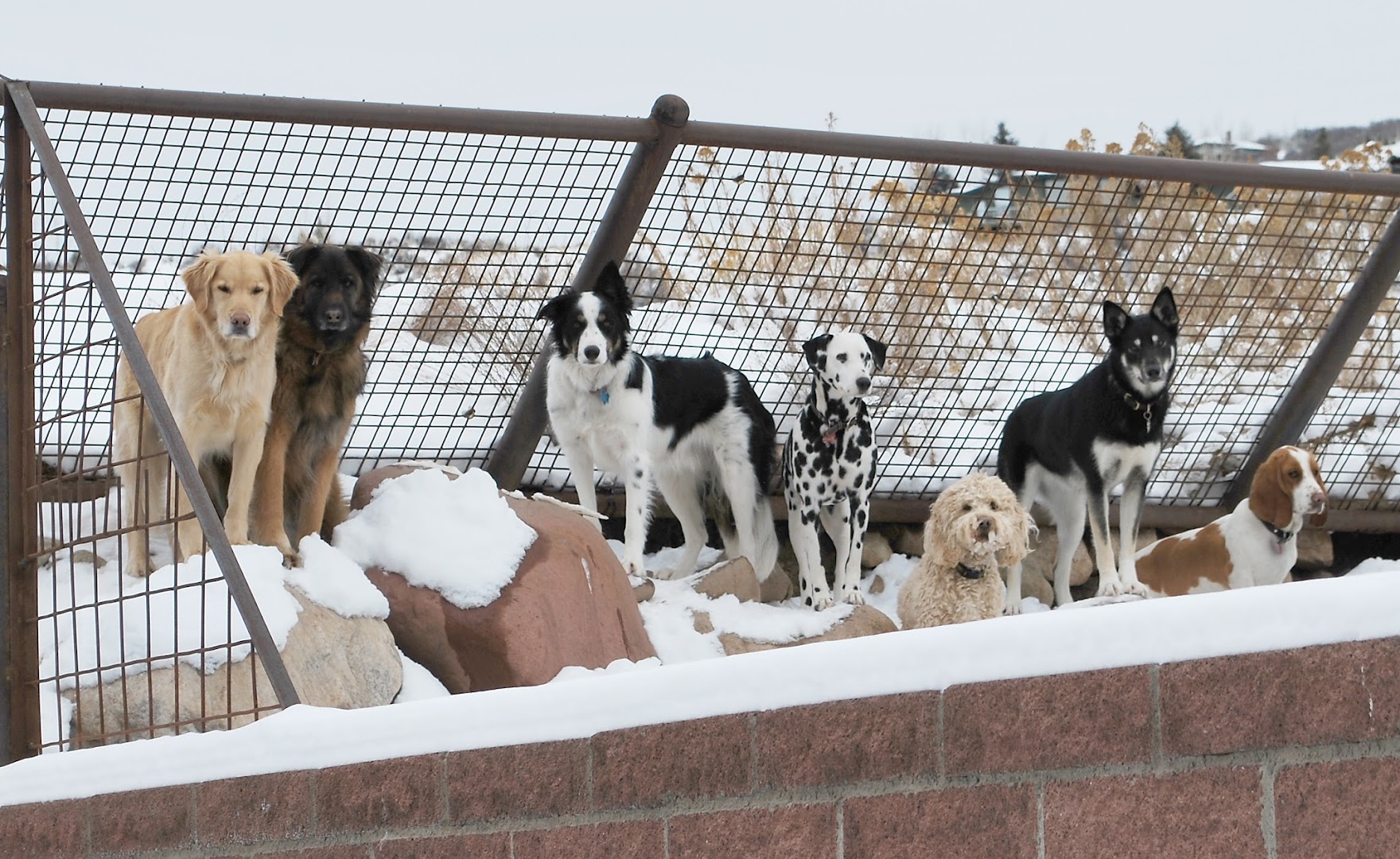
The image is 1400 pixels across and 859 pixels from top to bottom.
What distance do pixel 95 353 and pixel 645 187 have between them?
2254 mm

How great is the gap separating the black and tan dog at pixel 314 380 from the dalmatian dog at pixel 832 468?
2.16 metres

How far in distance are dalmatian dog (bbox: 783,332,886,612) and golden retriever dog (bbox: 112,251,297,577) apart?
8.42 feet

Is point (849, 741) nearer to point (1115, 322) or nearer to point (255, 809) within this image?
point (255, 809)

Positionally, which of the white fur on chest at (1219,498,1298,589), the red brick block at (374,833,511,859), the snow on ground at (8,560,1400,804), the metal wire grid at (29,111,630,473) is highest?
the metal wire grid at (29,111,630,473)

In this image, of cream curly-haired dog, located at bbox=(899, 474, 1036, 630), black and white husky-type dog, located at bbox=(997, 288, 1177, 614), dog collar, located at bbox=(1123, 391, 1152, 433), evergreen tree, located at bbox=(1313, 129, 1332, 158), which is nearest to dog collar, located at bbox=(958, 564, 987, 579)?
cream curly-haired dog, located at bbox=(899, 474, 1036, 630)

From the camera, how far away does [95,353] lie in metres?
6.40

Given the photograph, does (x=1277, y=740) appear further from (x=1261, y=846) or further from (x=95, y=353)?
(x=95, y=353)

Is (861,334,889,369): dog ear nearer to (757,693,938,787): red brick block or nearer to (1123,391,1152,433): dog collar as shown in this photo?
(1123,391,1152,433): dog collar

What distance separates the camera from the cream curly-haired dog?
6332mm

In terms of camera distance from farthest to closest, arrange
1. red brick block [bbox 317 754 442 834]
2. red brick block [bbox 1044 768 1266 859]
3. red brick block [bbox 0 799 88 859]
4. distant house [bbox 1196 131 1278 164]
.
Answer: distant house [bbox 1196 131 1278 164], red brick block [bbox 0 799 88 859], red brick block [bbox 317 754 442 834], red brick block [bbox 1044 768 1266 859]

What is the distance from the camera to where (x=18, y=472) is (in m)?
5.12

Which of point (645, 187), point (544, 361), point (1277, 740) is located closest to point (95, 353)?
point (544, 361)

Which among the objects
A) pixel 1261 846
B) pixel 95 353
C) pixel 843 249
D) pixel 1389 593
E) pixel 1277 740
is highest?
pixel 843 249

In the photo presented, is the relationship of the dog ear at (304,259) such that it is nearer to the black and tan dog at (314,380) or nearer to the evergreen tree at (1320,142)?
the black and tan dog at (314,380)
